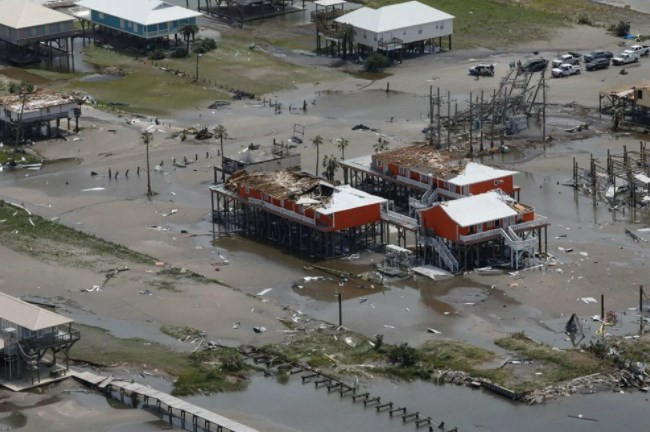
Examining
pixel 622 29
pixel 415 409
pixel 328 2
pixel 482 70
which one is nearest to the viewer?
pixel 415 409

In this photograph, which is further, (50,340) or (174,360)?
(174,360)

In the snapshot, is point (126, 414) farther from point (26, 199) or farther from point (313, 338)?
point (26, 199)

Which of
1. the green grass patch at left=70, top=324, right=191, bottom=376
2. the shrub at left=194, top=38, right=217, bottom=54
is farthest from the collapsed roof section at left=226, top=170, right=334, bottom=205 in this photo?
the shrub at left=194, top=38, right=217, bottom=54

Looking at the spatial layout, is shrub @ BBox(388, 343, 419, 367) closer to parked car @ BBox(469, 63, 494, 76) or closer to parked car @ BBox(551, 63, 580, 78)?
parked car @ BBox(469, 63, 494, 76)

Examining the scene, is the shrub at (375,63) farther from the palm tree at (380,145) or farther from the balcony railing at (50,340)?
the balcony railing at (50,340)

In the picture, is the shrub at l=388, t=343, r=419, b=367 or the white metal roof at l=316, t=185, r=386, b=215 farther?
the white metal roof at l=316, t=185, r=386, b=215

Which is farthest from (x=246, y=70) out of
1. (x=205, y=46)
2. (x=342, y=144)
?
(x=342, y=144)

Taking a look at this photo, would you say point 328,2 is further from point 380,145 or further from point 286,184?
point 286,184

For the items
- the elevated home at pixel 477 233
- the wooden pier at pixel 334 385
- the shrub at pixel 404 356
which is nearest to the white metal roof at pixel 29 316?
the wooden pier at pixel 334 385

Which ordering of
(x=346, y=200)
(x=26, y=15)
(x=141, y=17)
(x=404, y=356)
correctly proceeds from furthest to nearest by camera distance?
(x=141, y=17), (x=26, y=15), (x=346, y=200), (x=404, y=356)
